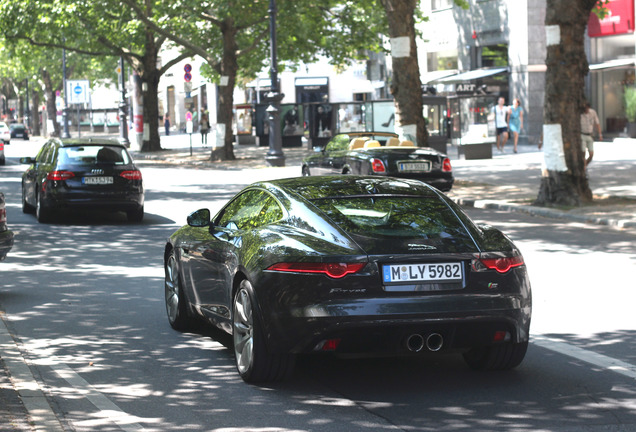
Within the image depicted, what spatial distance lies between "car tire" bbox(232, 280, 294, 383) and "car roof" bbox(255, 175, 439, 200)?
2.68ft

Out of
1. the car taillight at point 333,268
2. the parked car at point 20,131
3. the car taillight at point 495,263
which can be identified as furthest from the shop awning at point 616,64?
the parked car at point 20,131

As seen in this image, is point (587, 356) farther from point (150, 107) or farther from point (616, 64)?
point (150, 107)

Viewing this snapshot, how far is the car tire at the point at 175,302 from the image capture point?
877 cm

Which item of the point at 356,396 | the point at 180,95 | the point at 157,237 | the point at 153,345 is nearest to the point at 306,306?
the point at 356,396

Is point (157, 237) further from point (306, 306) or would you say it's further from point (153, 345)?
point (306, 306)

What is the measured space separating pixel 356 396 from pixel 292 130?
144 feet

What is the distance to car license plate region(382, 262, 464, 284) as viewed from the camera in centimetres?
642

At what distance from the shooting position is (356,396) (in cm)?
661

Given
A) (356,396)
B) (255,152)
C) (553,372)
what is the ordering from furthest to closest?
1. (255,152)
2. (553,372)
3. (356,396)

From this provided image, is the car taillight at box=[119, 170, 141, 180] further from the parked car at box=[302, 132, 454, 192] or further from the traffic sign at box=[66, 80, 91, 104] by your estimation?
the traffic sign at box=[66, 80, 91, 104]

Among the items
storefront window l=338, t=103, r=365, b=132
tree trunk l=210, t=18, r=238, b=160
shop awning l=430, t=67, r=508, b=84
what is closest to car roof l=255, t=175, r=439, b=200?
tree trunk l=210, t=18, r=238, b=160

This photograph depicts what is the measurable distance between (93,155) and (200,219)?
1071 cm

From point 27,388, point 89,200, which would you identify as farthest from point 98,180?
point 27,388

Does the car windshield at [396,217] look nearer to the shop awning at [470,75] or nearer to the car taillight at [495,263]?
the car taillight at [495,263]
